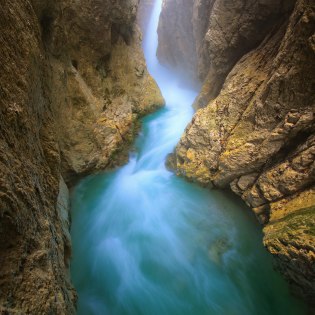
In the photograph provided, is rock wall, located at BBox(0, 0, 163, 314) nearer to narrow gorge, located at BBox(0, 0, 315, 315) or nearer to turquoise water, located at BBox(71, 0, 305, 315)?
narrow gorge, located at BBox(0, 0, 315, 315)

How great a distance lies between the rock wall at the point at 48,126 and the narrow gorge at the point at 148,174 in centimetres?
2

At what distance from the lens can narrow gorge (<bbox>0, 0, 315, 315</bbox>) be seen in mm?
2527

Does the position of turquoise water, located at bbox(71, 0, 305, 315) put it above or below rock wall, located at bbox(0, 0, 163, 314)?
below

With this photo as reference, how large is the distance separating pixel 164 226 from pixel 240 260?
1.83 m

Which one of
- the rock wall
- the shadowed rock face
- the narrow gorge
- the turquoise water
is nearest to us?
the rock wall

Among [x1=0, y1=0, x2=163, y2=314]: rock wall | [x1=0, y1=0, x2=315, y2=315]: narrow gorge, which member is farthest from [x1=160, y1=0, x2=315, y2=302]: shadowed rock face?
[x1=0, y1=0, x2=163, y2=314]: rock wall

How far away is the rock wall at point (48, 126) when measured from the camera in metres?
2.05

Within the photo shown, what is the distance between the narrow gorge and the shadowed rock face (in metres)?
0.03

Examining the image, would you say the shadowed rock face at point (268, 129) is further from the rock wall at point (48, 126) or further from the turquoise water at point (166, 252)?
the rock wall at point (48, 126)

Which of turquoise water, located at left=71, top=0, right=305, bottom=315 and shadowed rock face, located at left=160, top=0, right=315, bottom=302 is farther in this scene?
turquoise water, located at left=71, top=0, right=305, bottom=315

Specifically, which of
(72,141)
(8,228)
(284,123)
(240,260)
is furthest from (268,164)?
(72,141)

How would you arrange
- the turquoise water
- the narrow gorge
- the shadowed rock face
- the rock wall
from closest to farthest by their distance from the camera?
the rock wall, the narrow gorge, the shadowed rock face, the turquoise water

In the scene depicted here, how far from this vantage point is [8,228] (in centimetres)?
196

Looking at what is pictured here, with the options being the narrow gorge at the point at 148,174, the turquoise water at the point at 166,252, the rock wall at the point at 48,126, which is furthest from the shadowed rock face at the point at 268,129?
the rock wall at the point at 48,126
